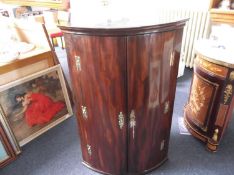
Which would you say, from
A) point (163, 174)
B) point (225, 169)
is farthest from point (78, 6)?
point (225, 169)

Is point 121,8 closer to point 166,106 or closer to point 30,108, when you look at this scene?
point 166,106

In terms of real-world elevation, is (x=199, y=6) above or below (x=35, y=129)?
above

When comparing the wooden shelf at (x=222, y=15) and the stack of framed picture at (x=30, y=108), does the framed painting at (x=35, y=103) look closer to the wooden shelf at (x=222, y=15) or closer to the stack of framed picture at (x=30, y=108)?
the stack of framed picture at (x=30, y=108)

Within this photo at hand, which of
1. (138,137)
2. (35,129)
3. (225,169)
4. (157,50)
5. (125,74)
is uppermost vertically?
(157,50)

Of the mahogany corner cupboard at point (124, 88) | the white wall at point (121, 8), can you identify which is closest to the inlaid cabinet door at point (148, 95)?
the mahogany corner cupboard at point (124, 88)

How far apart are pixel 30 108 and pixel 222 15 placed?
8.13ft

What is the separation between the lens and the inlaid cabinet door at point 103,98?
1029 millimetres

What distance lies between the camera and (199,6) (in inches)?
108

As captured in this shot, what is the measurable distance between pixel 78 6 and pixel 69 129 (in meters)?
1.25

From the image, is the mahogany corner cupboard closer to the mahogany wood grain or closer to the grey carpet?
the grey carpet

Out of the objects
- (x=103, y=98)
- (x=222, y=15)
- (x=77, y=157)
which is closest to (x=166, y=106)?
(x=103, y=98)

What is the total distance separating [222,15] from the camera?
7.98 feet

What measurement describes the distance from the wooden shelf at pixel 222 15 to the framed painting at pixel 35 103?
2.04 meters

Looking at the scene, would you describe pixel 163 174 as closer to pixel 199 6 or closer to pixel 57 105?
pixel 57 105
